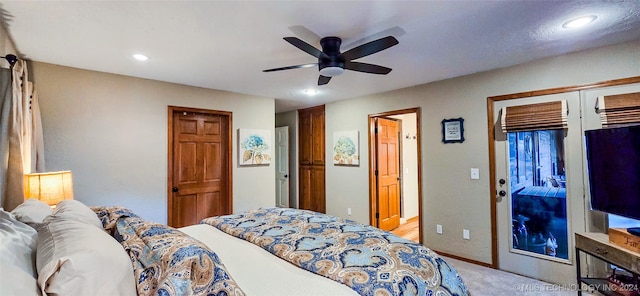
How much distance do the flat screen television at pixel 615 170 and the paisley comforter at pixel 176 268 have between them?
2716mm

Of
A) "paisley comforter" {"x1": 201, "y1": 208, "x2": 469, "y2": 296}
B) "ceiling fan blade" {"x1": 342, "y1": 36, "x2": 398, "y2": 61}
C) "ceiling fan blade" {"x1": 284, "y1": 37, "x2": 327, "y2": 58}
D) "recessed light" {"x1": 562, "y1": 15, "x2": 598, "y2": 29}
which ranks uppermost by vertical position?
"recessed light" {"x1": 562, "y1": 15, "x2": 598, "y2": 29}

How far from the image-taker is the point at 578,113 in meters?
2.65

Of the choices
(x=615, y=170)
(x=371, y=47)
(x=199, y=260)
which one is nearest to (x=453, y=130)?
(x=615, y=170)

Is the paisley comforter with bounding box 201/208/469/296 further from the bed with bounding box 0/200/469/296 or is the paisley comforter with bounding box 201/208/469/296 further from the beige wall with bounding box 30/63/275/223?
the beige wall with bounding box 30/63/275/223

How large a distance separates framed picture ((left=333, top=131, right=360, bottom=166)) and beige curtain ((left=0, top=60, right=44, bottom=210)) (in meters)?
3.70

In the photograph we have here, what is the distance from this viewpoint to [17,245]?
3.22ft

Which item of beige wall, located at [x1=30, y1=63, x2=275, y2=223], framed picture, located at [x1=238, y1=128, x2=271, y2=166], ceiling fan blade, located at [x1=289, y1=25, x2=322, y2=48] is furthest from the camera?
framed picture, located at [x1=238, y1=128, x2=271, y2=166]

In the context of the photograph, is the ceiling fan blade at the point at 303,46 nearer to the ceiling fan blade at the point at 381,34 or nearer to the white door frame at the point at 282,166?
the ceiling fan blade at the point at 381,34

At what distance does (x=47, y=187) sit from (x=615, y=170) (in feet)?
14.4

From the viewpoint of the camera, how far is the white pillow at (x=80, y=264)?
0.82m

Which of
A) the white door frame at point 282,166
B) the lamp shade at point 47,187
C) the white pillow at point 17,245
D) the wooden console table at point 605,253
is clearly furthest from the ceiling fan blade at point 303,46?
the white door frame at point 282,166

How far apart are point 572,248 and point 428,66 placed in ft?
7.42

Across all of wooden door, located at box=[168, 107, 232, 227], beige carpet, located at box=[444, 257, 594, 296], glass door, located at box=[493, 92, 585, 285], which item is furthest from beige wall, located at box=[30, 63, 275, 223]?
glass door, located at box=[493, 92, 585, 285]

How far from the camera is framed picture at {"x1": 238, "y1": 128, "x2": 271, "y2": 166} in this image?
421 cm
